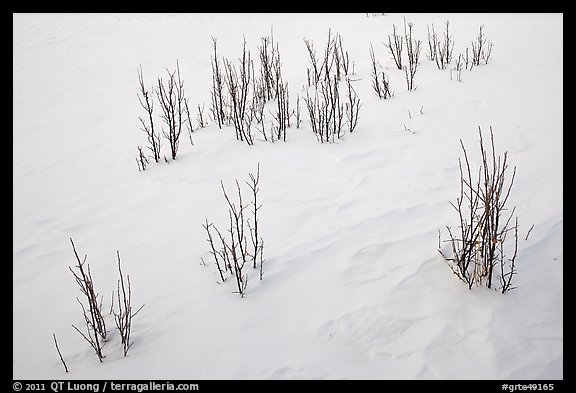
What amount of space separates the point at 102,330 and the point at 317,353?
96 cm

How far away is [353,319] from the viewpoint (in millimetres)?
1737

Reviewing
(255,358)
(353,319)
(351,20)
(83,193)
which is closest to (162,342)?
(255,358)

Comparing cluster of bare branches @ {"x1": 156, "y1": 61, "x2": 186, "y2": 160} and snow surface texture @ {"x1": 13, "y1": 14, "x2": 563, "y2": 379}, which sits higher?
cluster of bare branches @ {"x1": 156, "y1": 61, "x2": 186, "y2": 160}

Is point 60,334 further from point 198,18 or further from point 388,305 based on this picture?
point 198,18

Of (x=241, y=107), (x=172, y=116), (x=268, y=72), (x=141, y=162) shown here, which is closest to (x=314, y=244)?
(x=141, y=162)

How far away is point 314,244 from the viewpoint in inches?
87.0

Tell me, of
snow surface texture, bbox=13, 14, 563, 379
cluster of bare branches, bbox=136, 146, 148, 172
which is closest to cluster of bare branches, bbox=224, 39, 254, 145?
snow surface texture, bbox=13, 14, 563, 379

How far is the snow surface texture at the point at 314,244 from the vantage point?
5.32 ft

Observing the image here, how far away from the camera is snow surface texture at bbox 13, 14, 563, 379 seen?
162 centimetres

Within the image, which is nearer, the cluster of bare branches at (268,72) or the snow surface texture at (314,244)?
the snow surface texture at (314,244)

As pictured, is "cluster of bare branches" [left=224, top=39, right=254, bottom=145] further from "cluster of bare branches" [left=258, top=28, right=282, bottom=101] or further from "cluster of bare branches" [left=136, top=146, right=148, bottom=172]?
"cluster of bare branches" [left=136, top=146, right=148, bottom=172]

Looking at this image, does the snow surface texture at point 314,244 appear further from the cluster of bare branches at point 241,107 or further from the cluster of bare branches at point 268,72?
the cluster of bare branches at point 268,72

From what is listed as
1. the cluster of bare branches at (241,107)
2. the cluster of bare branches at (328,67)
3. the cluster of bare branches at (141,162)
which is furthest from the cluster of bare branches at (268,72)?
the cluster of bare branches at (141,162)

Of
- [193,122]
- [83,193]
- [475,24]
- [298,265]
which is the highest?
[475,24]
